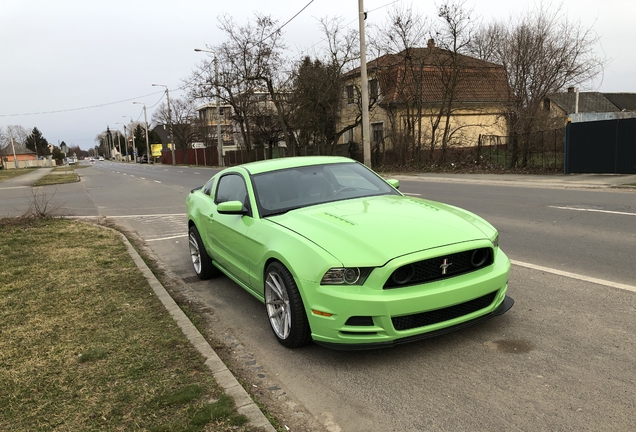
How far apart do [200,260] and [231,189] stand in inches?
48.8

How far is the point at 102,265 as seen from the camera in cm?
708

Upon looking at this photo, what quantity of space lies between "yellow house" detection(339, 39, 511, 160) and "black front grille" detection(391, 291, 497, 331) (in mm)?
20976

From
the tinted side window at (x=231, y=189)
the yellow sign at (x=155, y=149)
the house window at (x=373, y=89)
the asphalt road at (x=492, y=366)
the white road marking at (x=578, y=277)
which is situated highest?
the house window at (x=373, y=89)

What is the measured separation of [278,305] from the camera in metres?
4.14

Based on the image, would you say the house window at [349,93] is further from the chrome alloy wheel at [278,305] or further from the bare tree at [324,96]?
the chrome alloy wheel at [278,305]

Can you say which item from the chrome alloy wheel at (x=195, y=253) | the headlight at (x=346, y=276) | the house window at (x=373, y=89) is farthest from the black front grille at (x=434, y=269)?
the house window at (x=373, y=89)

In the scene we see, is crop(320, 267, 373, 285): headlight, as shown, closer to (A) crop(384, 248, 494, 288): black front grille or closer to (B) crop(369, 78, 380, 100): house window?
(A) crop(384, 248, 494, 288): black front grille

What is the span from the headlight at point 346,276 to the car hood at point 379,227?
5cm

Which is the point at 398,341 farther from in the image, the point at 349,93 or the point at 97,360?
the point at 349,93

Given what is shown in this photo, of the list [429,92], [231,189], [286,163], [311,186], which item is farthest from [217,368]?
[429,92]

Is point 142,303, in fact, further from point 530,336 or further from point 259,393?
point 530,336

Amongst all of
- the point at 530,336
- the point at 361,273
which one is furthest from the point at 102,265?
the point at 530,336

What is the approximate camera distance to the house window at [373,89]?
94.8 feet

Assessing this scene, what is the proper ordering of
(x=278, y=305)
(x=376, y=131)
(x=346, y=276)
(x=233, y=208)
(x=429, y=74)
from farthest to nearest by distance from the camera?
(x=376, y=131)
(x=429, y=74)
(x=233, y=208)
(x=278, y=305)
(x=346, y=276)
